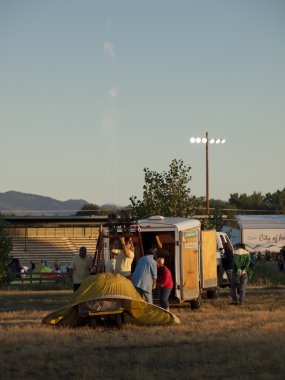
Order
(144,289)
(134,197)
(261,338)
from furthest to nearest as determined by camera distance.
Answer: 1. (134,197)
2. (144,289)
3. (261,338)

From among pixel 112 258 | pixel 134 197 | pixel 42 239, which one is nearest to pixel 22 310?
pixel 112 258

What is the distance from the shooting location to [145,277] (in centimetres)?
1956

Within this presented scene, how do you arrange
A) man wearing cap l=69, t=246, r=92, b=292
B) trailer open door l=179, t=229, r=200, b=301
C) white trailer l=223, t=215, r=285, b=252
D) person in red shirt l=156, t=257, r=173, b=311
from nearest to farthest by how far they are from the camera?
person in red shirt l=156, t=257, r=173, b=311 < trailer open door l=179, t=229, r=200, b=301 < man wearing cap l=69, t=246, r=92, b=292 < white trailer l=223, t=215, r=285, b=252

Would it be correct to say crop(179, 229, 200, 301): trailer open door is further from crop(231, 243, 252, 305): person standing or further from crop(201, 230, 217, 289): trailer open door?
crop(201, 230, 217, 289): trailer open door

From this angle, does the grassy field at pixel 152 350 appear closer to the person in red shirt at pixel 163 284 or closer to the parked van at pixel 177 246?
the person in red shirt at pixel 163 284

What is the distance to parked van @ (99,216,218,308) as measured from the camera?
2225cm

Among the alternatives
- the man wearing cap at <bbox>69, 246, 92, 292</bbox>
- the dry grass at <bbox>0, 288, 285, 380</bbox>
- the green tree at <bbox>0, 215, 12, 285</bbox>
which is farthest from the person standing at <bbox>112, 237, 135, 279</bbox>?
the green tree at <bbox>0, 215, 12, 285</bbox>

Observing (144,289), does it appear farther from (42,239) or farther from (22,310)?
(42,239)

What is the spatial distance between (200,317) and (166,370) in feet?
24.6

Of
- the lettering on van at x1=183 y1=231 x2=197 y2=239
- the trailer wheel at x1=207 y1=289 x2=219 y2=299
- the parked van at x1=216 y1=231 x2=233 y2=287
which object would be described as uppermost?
the lettering on van at x1=183 y1=231 x2=197 y2=239

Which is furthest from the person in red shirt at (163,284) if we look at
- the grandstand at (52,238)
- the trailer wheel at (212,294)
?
the grandstand at (52,238)

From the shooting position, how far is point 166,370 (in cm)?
1280

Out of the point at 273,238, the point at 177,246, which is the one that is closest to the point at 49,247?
the point at 273,238

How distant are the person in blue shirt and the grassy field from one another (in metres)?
1.01
